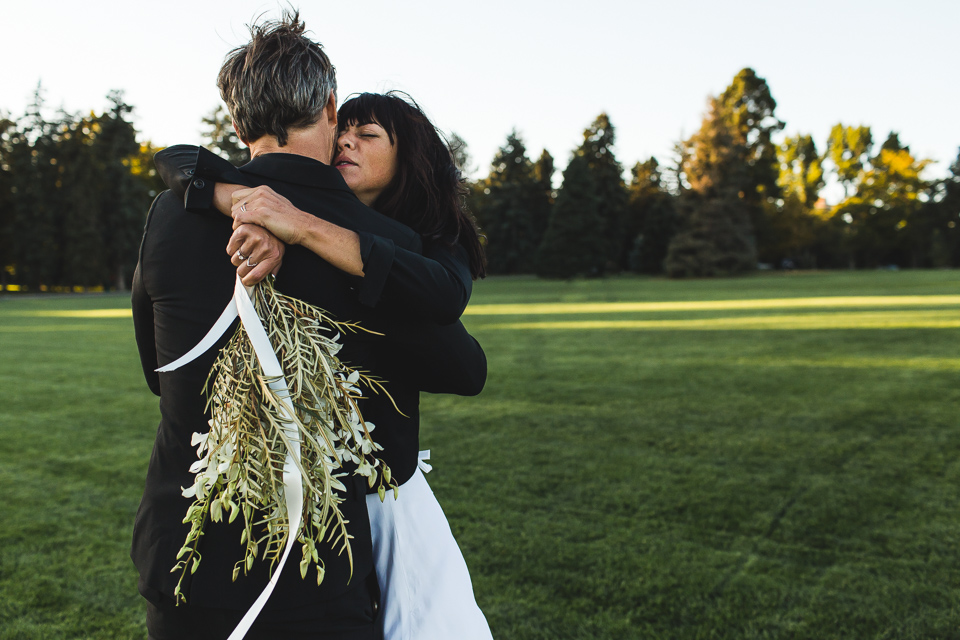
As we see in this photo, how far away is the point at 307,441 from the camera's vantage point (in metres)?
1.20

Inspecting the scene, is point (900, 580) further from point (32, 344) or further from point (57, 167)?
point (57, 167)

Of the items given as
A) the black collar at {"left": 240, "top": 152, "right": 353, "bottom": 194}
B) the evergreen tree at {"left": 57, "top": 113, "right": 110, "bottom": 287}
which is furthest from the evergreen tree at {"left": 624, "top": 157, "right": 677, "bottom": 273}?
the black collar at {"left": 240, "top": 152, "right": 353, "bottom": 194}

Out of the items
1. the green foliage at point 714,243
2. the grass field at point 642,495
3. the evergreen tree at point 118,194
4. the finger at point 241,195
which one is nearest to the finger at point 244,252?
the finger at point 241,195

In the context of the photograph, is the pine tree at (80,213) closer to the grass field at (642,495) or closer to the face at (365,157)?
the grass field at (642,495)

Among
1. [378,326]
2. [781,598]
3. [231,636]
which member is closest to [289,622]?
[231,636]

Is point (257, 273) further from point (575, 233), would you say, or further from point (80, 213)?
point (80, 213)

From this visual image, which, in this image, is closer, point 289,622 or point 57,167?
point 289,622

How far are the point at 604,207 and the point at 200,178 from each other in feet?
194

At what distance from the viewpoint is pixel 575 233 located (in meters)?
51.9

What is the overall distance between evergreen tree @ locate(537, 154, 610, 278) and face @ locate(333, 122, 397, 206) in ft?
164

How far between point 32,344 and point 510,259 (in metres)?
49.4

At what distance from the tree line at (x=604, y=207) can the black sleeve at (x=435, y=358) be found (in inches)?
1685

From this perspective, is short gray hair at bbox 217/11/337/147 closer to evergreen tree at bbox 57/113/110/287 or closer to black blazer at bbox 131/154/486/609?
black blazer at bbox 131/154/486/609

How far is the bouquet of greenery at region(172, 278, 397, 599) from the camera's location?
117cm
